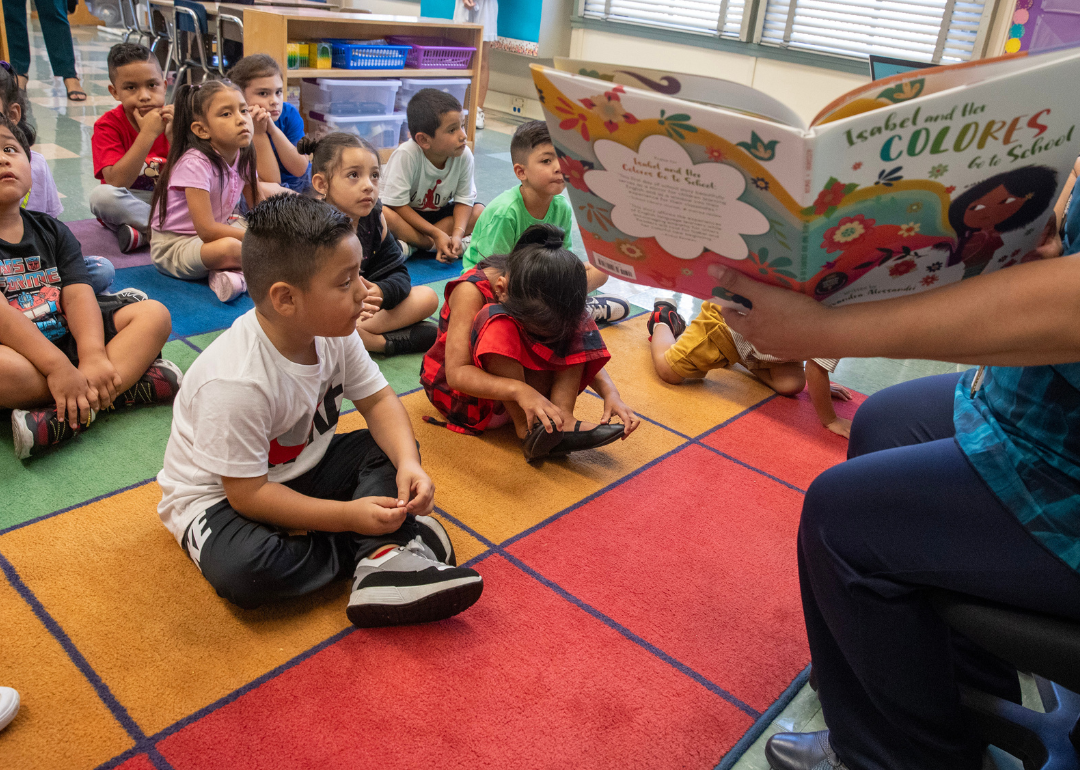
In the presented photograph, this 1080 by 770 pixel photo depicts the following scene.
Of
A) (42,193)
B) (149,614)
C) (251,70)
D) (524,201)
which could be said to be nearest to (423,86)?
(251,70)

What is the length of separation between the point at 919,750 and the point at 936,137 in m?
0.60

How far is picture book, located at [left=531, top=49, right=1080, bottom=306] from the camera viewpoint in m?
0.61

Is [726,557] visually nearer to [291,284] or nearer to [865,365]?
[291,284]

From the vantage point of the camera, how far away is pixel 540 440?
1502 millimetres

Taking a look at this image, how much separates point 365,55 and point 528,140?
6.13ft

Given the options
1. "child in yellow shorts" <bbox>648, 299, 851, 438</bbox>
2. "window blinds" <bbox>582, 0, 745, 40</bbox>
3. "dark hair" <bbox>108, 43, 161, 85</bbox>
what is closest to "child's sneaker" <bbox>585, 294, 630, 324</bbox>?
"child in yellow shorts" <bbox>648, 299, 851, 438</bbox>

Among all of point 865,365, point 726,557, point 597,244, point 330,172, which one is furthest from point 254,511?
point 865,365

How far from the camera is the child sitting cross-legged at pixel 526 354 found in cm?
152

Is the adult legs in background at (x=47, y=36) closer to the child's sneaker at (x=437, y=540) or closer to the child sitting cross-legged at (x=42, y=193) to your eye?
the child sitting cross-legged at (x=42, y=193)

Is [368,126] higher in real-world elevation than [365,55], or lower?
lower

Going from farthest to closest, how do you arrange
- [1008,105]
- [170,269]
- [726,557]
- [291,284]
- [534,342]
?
[170,269], [534,342], [726,557], [291,284], [1008,105]

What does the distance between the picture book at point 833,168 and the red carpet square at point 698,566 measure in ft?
1.93

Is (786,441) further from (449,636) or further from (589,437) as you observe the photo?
(449,636)

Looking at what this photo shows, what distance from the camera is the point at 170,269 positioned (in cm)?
226
